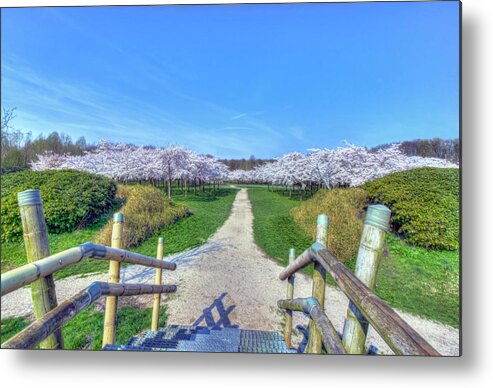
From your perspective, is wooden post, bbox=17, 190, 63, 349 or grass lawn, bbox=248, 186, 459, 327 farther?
grass lawn, bbox=248, 186, 459, 327

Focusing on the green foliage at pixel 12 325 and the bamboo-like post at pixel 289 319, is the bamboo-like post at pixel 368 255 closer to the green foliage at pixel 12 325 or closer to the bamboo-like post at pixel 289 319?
the bamboo-like post at pixel 289 319

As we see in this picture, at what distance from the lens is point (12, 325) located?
6.55ft

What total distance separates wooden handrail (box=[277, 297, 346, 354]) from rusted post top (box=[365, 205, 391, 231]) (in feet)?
1.67

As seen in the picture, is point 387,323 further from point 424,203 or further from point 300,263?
point 424,203

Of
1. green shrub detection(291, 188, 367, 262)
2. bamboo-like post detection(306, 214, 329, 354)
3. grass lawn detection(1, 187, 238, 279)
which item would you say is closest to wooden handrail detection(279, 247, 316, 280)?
bamboo-like post detection(306, 214, 329, 354)

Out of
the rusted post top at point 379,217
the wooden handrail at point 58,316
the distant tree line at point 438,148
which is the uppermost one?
the distant tree line at point 438,148

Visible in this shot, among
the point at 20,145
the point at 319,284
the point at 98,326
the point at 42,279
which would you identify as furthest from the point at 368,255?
the point at 20,145

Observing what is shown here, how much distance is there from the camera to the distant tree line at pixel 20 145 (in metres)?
2.20

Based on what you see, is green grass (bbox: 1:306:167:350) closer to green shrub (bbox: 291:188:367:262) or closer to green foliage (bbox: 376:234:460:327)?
green shrub (bbox: 291:188:367:262)

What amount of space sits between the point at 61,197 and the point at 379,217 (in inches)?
81.6

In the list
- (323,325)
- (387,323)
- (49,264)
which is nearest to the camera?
(387,323)

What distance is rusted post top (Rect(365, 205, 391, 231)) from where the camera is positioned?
1.15m

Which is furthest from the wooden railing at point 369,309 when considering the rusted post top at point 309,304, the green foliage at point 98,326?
the green foliage at point 98,326

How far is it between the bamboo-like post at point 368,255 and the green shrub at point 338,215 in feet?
2.57
